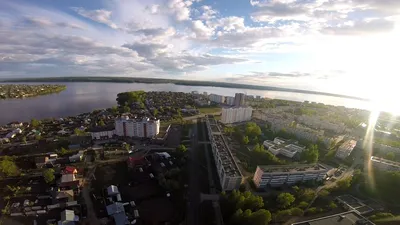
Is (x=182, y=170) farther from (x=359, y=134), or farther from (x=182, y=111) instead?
(x=359, y=134)

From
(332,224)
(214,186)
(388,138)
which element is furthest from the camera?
(388,138)

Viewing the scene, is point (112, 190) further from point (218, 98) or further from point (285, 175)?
point (218, 98)

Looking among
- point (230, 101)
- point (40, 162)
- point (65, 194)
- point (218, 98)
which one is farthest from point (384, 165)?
point (218, 98)

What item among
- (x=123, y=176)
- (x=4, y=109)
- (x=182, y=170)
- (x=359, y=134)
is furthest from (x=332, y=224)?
(x=4, y=109)

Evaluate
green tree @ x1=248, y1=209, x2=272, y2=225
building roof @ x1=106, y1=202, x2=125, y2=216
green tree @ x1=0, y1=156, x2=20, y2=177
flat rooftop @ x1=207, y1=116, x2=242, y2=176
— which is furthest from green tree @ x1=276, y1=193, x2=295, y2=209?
green tree @ x1=0, y1=156, x2=20, y2=177

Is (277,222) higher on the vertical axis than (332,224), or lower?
lower

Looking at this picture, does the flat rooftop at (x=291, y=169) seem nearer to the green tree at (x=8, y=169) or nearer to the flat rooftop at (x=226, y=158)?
the flat rooftop at (x=226, y=158)

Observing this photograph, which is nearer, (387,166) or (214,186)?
(214,186)

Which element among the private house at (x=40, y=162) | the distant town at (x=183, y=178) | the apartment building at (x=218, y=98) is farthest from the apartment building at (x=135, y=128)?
the apartment building at (x=218, y=98)
